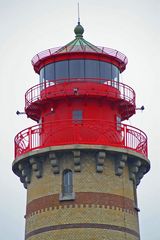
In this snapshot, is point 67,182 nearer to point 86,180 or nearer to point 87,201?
point 86,180

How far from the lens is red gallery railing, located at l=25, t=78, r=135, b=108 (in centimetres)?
4091

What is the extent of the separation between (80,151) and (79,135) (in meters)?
0.73

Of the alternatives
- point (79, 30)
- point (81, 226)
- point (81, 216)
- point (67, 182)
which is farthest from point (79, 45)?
point (81, 226)

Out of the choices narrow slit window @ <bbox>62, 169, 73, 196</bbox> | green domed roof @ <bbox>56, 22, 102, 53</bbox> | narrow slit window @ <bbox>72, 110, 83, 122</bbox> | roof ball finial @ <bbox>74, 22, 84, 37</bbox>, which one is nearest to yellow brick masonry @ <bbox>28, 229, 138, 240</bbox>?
narrow slit window @ <bbox>62, 169, 73, 196</bbox>

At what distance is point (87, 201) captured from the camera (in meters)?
39.7

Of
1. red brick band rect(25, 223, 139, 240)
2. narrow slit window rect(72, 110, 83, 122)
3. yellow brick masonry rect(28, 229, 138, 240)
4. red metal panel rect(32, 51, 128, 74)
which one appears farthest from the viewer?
red metal panel rect(32, 51, 128, 74)

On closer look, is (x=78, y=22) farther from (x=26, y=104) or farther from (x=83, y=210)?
(x=83, y=210)

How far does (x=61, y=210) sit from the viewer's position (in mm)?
39688

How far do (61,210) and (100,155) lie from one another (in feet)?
8.35

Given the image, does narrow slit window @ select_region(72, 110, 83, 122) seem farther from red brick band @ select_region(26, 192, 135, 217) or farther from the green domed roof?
red brick band @ select_region(26, 192, 135, 217)

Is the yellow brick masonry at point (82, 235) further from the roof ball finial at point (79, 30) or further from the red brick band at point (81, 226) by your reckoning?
the roof ball finial at point (79, 30)

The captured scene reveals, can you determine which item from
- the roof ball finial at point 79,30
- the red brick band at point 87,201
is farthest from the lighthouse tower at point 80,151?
the roof ball finial at point 79,30

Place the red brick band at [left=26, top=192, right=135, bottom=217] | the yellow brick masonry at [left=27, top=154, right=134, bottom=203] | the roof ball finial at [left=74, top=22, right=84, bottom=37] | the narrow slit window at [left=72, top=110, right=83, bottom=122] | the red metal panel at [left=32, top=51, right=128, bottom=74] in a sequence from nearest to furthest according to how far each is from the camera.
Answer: the red brick band at [left=26, top=192, right=135, bottom=217]
the yellow brick masonry at [left=27, top=154, right=134, bottom=203]
the narrow slit window at [left=72, top=110, right=83, bottom=122]
the red metal panel at [left=32, top=51, right=128, bottom=74]
the roof ball finial at [left=74, top=22, right=84, bottom=37]

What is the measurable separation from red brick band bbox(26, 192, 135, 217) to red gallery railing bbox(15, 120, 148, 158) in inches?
76.5
